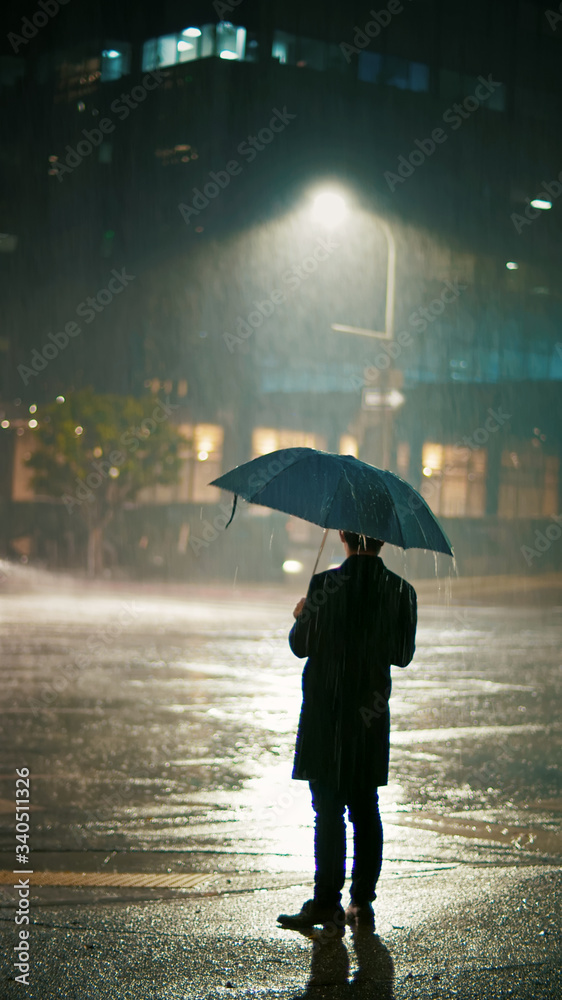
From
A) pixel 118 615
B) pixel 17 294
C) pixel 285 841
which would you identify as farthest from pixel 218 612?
pixel 17 294

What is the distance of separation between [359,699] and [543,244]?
2080 inches

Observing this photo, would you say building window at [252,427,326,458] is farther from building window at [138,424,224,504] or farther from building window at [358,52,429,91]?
building window at [358,52,429,91]

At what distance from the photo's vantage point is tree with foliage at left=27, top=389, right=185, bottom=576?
44.0 m

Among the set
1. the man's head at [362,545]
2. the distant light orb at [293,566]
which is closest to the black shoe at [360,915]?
the man's head at [362,545]

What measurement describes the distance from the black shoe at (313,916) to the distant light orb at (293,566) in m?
33.1

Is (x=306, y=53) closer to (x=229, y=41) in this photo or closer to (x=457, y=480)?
(x=229, y=41)

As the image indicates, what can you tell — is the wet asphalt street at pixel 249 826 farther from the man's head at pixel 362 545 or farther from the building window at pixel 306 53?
the building window at pixel 306 53

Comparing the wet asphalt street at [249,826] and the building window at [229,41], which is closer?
the wet asphalt street at [249,826]

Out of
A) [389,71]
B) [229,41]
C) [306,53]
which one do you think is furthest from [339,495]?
[229,41]

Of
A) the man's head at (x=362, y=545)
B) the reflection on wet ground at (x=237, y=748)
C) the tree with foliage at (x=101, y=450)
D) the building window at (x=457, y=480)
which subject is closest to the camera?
the man's head at (x=362, y=545)

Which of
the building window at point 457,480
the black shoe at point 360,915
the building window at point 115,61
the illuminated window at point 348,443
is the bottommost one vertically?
the black shoe at point 360,915

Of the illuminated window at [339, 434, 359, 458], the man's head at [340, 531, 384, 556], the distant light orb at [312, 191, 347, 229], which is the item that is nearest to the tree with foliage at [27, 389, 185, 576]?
A: the illuminated window at [339, 434, 359, 458]

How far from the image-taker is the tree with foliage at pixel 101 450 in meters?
44.0

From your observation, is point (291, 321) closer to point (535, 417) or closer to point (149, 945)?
point (535, 417)
